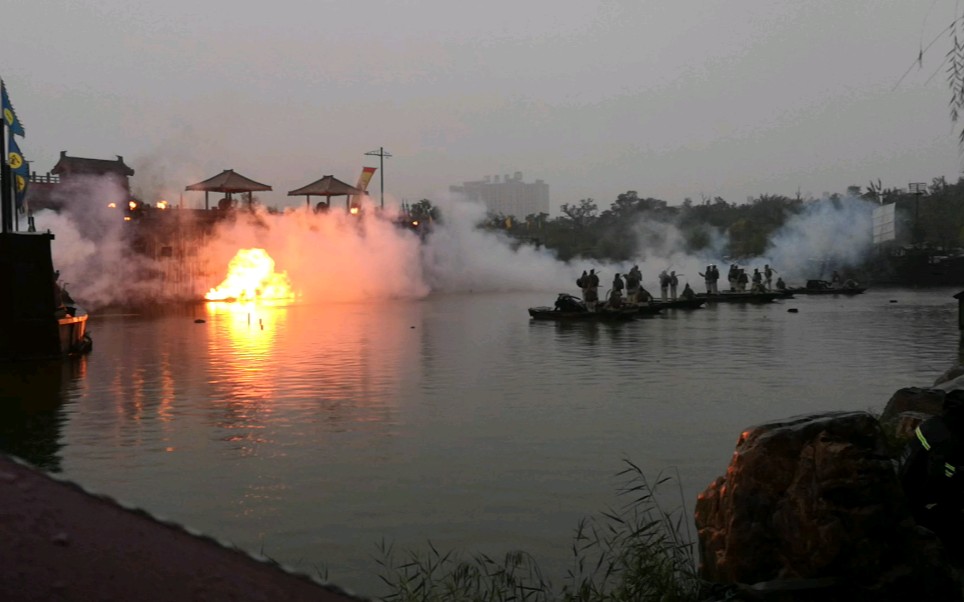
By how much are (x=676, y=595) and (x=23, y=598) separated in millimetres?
5477

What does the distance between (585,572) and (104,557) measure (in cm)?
678

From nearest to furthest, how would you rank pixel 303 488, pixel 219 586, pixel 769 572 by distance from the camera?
1. pixel 219 586
2. pixel 769 572
3. pixel 303 488

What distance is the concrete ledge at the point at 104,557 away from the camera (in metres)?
1.13

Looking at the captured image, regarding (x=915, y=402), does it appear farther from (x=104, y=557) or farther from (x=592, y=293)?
(x=592, y=293)

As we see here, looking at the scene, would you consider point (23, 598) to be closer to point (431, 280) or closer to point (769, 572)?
point (769, 572)

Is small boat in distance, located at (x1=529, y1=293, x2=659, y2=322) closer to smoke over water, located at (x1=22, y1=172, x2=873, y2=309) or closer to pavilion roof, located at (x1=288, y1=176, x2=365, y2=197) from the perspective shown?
smoke over water, located at (x1=22, y1=172, x2=873, y2=309)

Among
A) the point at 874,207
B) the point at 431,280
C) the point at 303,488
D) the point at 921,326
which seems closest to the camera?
the point at 303,488

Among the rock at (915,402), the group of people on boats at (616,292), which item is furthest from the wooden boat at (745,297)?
the rock at (915,402)

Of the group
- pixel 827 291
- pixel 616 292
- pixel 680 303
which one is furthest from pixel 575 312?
pixel 827 291

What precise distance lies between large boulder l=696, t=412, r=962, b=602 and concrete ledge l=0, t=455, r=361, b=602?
482 centimetres

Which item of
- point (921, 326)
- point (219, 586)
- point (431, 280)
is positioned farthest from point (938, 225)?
point (219, 586)

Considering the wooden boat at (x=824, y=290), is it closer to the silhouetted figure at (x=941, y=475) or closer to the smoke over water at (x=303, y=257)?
the smoke over water at (x=303, y=257)

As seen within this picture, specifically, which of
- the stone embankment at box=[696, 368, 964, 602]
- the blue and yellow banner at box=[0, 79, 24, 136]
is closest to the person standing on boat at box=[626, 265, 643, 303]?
the blue and yellow banner at box=[0, 79, 24, 136]

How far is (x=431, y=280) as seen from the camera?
7238 centimetres
